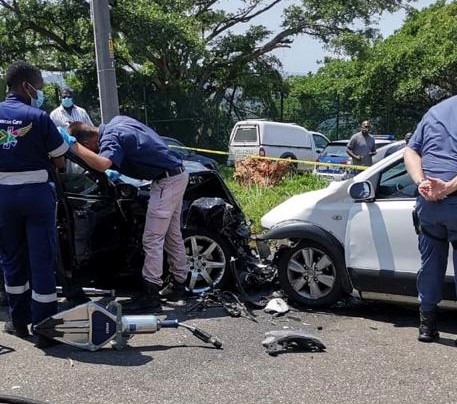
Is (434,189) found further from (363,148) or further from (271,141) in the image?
(271,141)

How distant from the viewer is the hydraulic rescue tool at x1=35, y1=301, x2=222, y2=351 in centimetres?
472

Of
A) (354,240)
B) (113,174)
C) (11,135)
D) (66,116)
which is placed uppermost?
(66,116)

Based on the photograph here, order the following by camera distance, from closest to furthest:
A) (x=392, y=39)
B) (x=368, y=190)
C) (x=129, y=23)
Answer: (x=368, y=190), (x=129, y=23), (x=392, y=39)

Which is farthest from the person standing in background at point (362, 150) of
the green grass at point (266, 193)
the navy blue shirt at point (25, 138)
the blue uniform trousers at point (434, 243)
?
the navy blue shirt at point (25, 138)

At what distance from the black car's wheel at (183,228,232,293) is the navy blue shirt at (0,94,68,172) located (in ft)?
6.34

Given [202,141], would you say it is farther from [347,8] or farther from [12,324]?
[12,324]

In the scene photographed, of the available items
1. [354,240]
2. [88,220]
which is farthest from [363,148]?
[88,220]

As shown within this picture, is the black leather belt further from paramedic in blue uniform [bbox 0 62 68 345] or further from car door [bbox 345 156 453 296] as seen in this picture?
car door [bbox 345 156 453 296]

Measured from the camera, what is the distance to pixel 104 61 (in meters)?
8.52

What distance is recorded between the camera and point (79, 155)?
533cm

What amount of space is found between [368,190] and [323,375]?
69.2 inches

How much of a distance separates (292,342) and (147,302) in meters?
1.56

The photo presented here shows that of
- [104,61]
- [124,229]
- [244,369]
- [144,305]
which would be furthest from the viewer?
[104,61]

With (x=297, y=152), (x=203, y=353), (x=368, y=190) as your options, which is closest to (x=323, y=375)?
(x=203, y=353)
